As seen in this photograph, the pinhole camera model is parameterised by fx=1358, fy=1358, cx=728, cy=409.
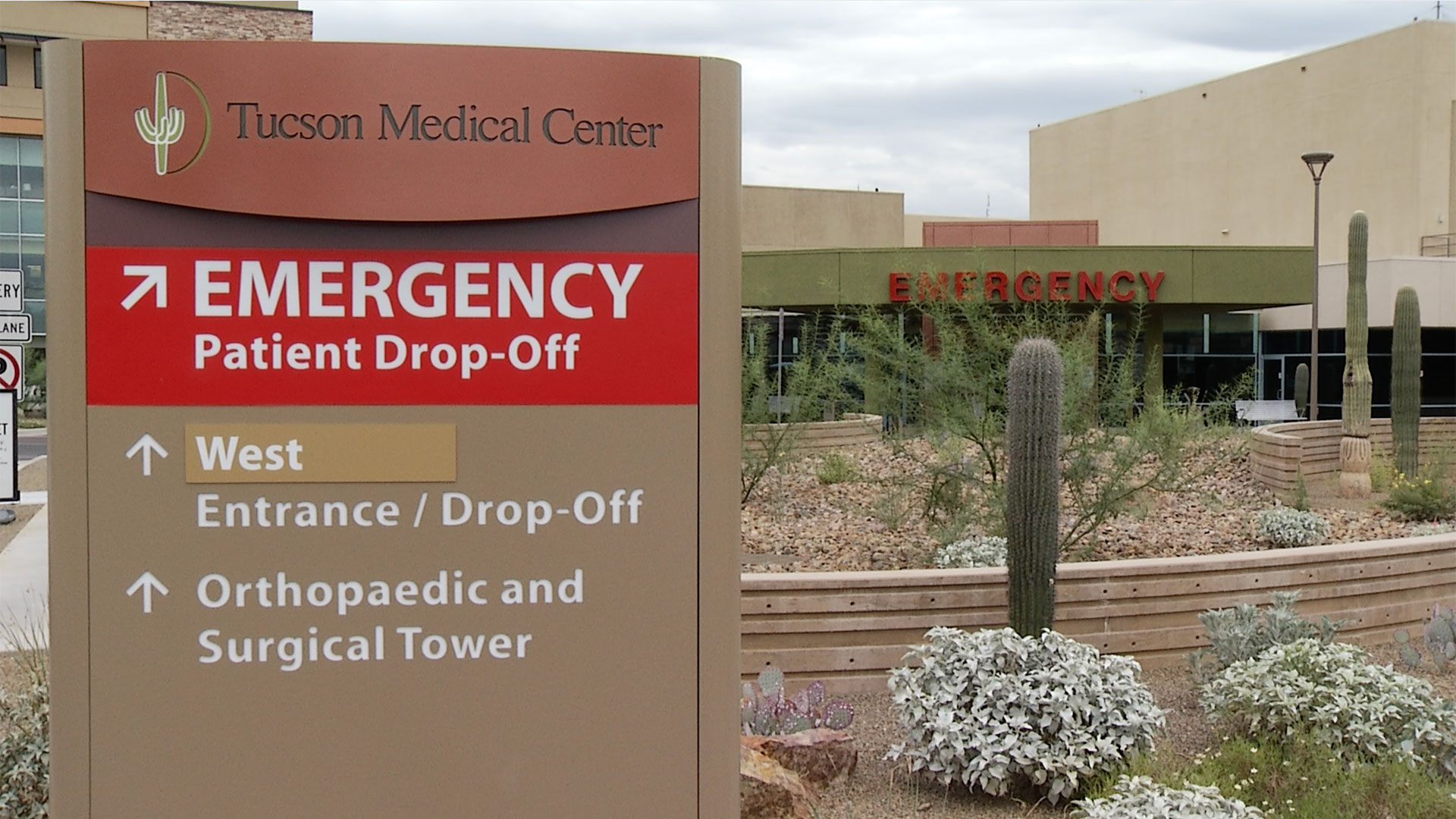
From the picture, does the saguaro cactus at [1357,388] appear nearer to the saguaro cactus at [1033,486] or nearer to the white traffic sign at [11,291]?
the saguaro cactus at [1033,486]

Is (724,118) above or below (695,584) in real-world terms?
above

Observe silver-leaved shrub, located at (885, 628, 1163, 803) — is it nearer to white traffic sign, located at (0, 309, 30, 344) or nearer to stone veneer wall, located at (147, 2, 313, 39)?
white traffic sign, located at (0, 309, 30, 344)

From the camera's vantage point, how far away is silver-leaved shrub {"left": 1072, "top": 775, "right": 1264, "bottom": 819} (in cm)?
453

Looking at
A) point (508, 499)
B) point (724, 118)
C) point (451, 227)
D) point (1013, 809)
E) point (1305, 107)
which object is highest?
point (1305, 107)

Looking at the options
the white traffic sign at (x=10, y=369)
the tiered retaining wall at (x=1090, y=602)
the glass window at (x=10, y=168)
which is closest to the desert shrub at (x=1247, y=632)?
the tiered retaining wall at (x=1090, y=602)

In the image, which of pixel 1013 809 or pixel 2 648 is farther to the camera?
pixel 2 648

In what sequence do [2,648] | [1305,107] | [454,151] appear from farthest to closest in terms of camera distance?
[1305,107], [2,648], [454,151]

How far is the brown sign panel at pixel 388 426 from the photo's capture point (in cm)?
282

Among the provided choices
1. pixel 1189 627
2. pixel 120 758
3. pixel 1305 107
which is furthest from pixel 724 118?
pixel 1305 107

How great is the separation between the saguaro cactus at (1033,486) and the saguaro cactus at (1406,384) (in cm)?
1262

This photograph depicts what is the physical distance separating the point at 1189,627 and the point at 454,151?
6157 millimetres

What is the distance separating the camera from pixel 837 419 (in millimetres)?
23297

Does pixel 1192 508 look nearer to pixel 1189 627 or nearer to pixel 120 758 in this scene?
pixel 1189 627

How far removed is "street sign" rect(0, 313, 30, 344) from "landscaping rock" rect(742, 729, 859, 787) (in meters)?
10.9
